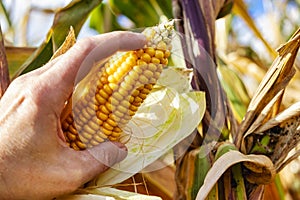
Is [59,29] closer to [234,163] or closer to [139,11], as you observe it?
[234,163]

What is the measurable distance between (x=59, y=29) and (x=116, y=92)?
0.79 feet

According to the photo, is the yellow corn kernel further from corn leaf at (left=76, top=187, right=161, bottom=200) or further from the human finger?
corn leaf at (left=76, top=187, right=161, bottom=200)

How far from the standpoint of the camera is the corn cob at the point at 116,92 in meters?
0.48

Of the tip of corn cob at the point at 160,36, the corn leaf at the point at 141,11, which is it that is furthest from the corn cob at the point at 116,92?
the corn leaf at the point at 141,11

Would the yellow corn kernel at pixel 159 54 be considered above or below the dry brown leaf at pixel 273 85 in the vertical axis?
above

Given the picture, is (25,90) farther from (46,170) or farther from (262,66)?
(262,66)

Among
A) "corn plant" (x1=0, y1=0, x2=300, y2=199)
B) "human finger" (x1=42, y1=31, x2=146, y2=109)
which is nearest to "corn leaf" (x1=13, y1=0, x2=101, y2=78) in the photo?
"corn plant" (x1=0, y1=0, x2=300, y2=199)

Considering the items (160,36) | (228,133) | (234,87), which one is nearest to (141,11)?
(234,87)

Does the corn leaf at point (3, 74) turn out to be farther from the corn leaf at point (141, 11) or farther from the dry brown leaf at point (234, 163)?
the corn leaf at point (141, 11)

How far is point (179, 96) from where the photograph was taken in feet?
1.89

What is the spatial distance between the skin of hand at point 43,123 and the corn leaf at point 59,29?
21cm

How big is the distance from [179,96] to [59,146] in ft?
0.54

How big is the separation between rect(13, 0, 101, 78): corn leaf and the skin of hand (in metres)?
0.21

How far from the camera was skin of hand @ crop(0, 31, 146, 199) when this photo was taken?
444 mm
